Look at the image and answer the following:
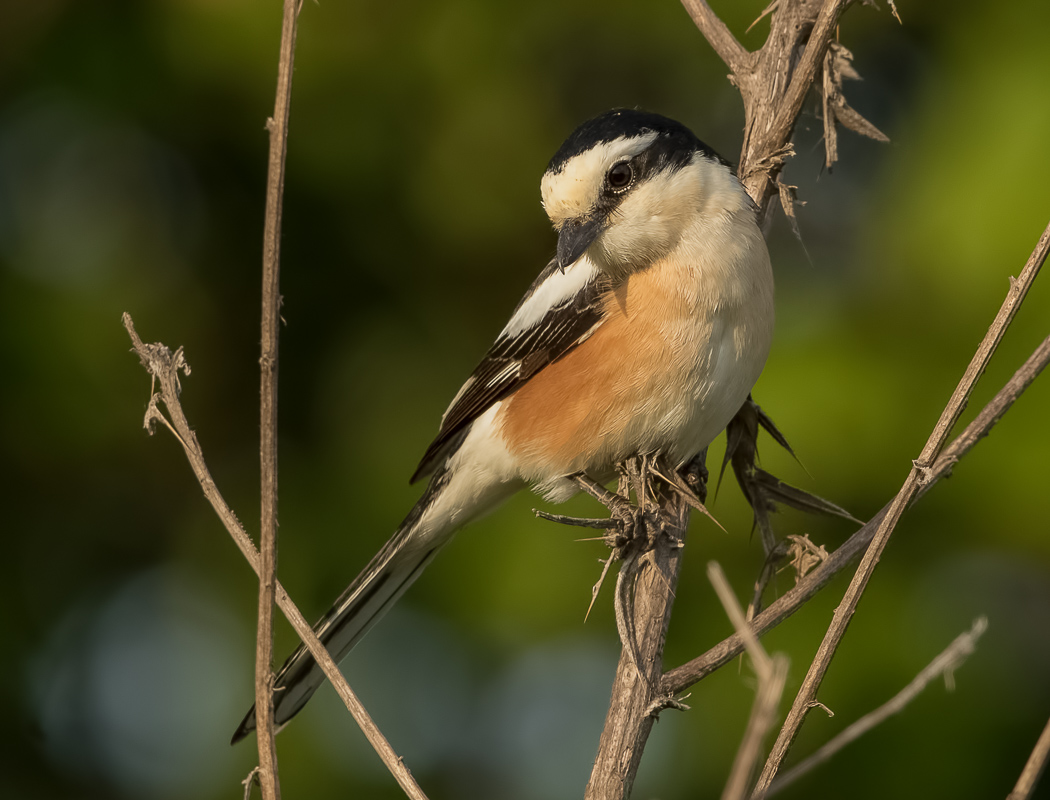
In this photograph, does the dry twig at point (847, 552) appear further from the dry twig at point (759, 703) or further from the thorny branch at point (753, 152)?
the dry twig at point (759, 703)

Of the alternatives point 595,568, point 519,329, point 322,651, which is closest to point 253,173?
point 519,329

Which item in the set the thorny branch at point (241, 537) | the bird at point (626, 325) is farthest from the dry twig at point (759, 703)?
the bird at point (626, 325)

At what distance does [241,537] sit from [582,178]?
1539 millimetres

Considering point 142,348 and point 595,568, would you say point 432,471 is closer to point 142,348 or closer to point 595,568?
point 595,568

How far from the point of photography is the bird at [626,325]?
9.34 feet

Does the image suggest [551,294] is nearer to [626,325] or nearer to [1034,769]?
[626,325]

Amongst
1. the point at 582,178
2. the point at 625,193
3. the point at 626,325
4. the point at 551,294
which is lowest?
the point at 626,325

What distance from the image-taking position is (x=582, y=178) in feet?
9.37

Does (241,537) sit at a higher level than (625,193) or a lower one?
higher

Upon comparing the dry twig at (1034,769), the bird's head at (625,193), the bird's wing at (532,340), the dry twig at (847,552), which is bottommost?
the dry twig at (1034,769)

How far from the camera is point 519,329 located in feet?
11.2

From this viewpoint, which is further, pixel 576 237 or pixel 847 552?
pixel 576 237

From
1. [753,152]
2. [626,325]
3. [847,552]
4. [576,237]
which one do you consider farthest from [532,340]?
[847,552]

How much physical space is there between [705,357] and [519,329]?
0.78 m
